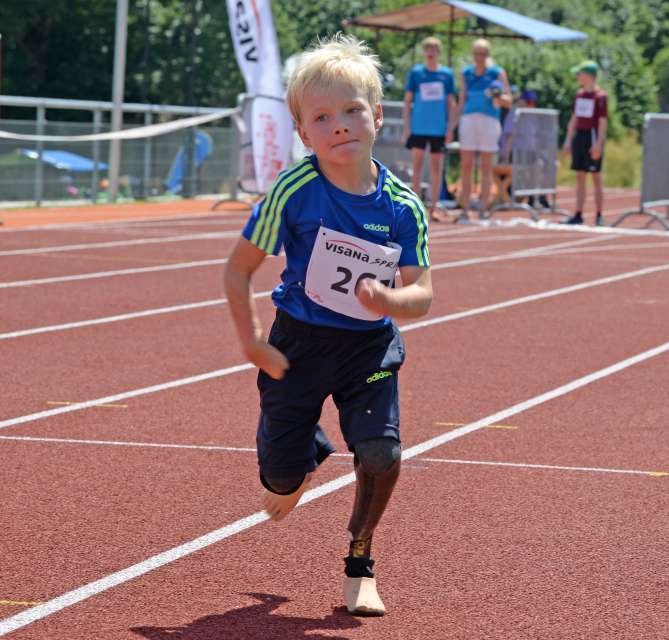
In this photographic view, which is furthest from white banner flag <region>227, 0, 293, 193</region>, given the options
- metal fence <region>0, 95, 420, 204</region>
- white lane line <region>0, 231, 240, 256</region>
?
white lane line <region>0, 231, 240, 256</region>

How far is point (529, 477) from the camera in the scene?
6.89 metres

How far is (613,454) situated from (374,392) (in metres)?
2.76

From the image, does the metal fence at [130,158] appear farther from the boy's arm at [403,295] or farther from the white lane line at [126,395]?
the boy's arm at [403,295]

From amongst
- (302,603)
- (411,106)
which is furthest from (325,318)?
(411,106)

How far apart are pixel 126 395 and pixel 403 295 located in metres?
4.32

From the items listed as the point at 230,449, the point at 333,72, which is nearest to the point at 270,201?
the point at 333,72

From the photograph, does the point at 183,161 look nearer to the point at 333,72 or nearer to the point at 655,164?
the point at 655,164

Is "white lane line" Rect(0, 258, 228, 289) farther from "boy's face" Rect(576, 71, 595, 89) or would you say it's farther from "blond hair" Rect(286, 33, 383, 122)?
"blond hair" Rect(286, 33, 383, 122)

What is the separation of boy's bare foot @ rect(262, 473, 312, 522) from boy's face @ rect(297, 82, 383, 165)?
1.02m

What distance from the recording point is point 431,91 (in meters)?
21.6

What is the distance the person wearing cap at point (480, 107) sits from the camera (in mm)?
21625

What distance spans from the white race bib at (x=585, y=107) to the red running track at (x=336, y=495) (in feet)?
31.7

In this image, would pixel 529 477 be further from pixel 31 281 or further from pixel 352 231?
pixel 31 281

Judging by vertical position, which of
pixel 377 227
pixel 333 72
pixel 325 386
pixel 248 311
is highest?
pixel 333 72
